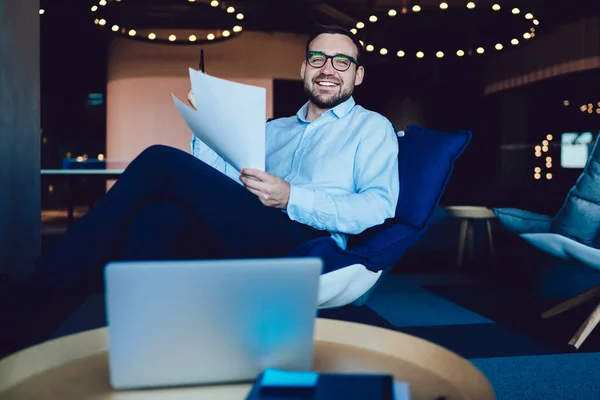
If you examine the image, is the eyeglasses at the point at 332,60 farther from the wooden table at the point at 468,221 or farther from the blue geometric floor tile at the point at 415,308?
the wooden table at the point at 468,221

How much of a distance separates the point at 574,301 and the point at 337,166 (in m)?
1.75

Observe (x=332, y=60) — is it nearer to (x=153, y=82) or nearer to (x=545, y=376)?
(x=545, y=376)

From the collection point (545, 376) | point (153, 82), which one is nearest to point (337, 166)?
point (545, 376)

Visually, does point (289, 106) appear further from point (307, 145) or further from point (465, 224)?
point (307, 145)

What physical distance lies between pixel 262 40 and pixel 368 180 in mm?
8713

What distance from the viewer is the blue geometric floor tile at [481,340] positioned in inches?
95.0

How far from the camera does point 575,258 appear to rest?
8.39ft

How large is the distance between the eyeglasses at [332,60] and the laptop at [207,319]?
145 centimetres

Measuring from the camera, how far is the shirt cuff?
169 centimetres

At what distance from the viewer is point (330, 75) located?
6.78 feet

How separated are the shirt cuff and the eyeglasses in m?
0.57

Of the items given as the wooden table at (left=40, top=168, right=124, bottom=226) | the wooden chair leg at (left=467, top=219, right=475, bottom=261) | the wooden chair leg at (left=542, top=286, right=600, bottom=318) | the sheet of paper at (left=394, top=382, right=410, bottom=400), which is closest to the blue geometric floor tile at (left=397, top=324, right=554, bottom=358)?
the wooden chair leg at (left=542, top=286, right=600, bottom=318)

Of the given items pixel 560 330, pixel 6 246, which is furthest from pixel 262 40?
pixel 560 330

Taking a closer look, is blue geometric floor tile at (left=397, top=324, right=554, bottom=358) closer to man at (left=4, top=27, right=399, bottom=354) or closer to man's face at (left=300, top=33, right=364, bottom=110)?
man at (left=4, top=27, right=399, bottom=354)
